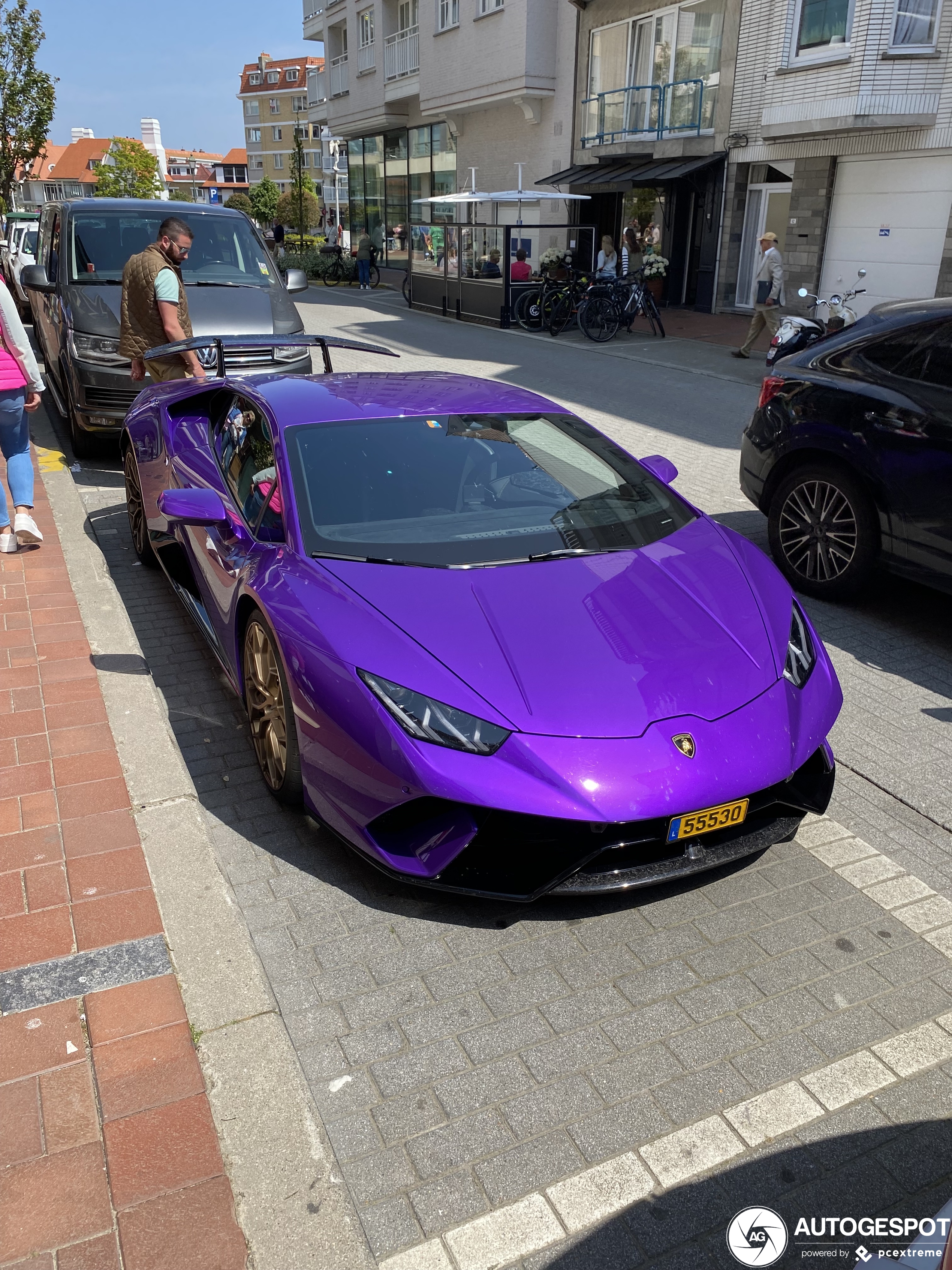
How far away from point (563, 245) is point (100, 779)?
68.3 feet

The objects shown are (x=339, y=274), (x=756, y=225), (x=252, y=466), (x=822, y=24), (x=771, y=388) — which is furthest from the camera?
(x=339, y=274)

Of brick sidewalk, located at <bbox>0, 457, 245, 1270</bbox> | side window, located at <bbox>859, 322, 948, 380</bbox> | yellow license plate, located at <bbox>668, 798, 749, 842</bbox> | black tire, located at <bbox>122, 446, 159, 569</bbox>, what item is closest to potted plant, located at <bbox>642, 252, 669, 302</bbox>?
side window, located at <bbox>859, 322, 948, 380</bbox>

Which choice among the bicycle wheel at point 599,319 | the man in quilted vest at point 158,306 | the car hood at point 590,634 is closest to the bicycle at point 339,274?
the bicycle wheel at point 599,319

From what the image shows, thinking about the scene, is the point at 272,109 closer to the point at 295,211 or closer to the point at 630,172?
the point at 295,211

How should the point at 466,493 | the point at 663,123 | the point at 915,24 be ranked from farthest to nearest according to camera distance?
the point at 663,123
the point at 915,24
the point at 466,493

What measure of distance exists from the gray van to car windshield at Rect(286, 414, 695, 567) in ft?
13.0

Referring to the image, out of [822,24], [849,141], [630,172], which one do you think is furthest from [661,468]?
[630,172]

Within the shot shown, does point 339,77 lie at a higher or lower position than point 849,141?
higher

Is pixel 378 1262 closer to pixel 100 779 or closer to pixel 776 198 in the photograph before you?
pixel 100 779

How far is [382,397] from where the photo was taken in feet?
14.4

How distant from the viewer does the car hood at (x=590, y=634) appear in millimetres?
2936

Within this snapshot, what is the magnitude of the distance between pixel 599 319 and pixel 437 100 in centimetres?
1671

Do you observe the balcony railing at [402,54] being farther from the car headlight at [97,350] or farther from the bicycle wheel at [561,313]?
the car headlight at [97,350]

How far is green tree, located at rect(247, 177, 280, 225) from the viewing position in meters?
65.2
